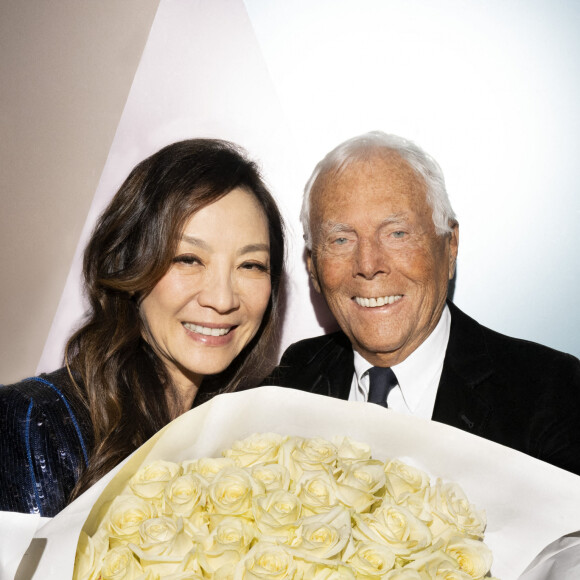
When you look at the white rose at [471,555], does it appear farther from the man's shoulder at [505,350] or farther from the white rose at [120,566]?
the man's shoulder at [505,350]

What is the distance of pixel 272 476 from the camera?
2.62 ft

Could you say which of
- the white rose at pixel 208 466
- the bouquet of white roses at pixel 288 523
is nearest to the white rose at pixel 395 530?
the bouquet of white roses at pixel 288 523

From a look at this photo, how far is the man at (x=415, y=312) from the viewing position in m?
1.47

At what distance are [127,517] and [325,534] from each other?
30cm

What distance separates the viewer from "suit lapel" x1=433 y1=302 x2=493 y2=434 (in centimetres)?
149

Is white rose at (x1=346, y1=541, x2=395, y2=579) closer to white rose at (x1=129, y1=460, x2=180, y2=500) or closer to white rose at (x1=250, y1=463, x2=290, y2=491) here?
white rose at (x1=250, y1=463, x2=290, y2=491)

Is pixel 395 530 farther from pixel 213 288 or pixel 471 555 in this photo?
pixel 213 288

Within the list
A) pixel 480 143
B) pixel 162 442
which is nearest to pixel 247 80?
pixel 480 143

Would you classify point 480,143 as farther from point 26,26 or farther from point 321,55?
point 26,26

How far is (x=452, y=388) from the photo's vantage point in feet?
5.09

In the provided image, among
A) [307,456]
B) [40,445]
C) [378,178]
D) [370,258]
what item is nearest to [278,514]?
[307,456]

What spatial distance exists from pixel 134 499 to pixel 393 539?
0.39m

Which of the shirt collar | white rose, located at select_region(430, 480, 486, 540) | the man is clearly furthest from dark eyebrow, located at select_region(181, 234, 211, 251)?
white rose, located at select_region(430, 480, 486, 540)

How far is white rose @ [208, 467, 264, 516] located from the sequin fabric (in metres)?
0.66
